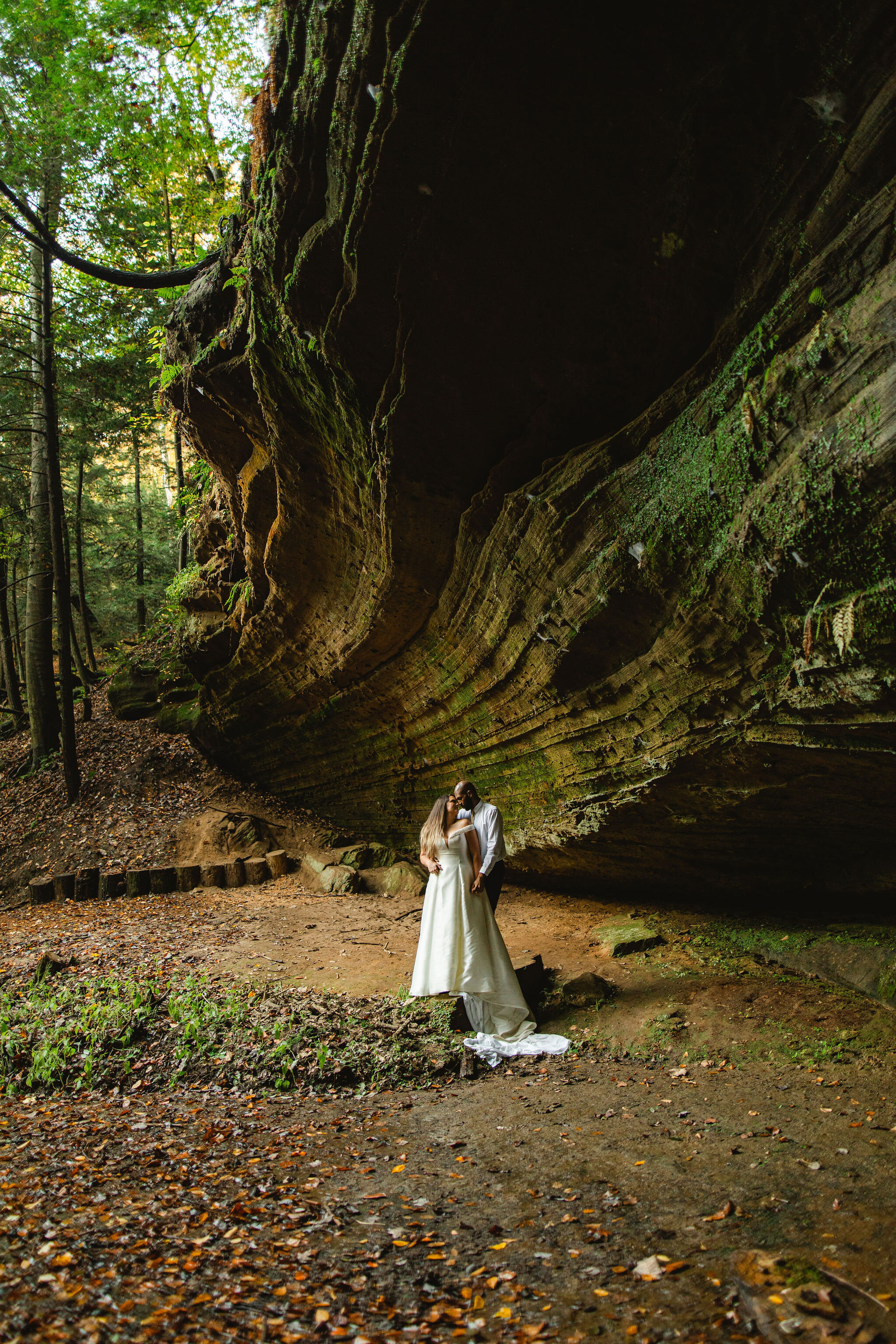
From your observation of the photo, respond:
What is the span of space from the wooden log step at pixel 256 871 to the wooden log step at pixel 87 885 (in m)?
2.37

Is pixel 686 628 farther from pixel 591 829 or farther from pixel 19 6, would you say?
pixel 19 6

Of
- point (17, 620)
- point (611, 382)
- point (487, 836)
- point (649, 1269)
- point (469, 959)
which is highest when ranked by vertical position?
point (17, 620)

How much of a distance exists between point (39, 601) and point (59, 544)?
7.98ft

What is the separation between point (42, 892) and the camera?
11.1m

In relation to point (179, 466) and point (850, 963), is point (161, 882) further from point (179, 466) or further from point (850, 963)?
point (179, 466)

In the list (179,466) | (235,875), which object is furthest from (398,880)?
(179,466)

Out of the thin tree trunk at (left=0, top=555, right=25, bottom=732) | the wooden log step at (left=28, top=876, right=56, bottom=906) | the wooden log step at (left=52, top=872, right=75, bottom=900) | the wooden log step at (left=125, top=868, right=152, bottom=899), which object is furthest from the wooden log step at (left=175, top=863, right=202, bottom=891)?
the thin tree trunk at (left=0, top=555, right=25, bottom=732)

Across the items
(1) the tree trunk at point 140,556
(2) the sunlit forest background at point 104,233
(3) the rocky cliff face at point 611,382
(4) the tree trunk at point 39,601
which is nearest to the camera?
(3) the rocky cliff face at point 611,382

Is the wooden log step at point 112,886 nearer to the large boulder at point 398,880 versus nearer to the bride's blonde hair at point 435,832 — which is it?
the large boulder at point 398,880

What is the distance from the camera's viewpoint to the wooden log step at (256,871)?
11289 mm

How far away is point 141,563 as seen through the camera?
72.4ft

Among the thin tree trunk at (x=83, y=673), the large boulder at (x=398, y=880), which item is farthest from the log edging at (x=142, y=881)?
the thin tree trunk at (x=83, y=673)

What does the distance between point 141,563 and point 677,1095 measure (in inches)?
855

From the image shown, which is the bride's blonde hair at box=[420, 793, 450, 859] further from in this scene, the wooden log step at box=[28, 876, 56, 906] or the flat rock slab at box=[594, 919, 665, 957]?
the wooden log step at box=[28, 876, 56, 906]
